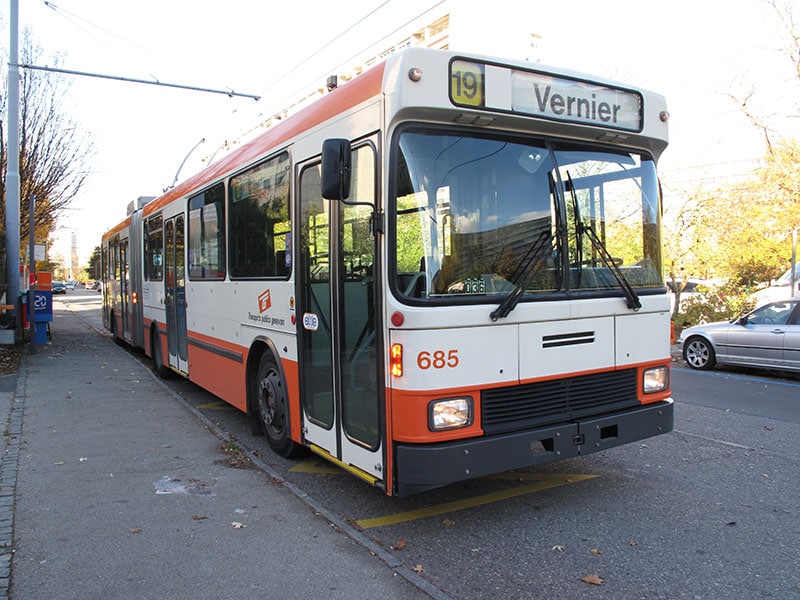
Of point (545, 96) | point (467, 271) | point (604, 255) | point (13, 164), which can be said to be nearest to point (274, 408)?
point (467, 271)

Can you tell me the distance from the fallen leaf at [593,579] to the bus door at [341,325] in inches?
53.9

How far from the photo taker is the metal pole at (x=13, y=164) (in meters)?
14.1

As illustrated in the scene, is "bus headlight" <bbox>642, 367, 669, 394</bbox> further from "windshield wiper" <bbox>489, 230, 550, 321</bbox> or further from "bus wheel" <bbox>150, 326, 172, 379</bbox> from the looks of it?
"bus wheel" <bbox>150, 326, 172, 379</bbox>

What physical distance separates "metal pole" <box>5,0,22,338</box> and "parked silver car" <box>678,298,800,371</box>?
48.9 ft

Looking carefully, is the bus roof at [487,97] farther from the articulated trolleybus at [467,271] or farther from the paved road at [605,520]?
the paved road at [605,520]

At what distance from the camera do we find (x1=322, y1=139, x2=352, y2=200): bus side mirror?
13.3 ft

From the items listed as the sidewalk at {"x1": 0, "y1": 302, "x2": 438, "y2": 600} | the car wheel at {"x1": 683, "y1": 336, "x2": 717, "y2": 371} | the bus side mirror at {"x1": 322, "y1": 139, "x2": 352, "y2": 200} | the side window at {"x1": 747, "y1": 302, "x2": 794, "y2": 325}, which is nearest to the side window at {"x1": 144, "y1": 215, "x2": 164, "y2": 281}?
the sidewalk at {"x1": 0, "y1": 302, "x2": 438, "y2": 600}

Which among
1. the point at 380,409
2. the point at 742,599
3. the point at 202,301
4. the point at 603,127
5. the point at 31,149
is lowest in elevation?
the point at 742,599

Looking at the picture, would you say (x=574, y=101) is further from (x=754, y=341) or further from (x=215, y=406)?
(x=754, y=341)

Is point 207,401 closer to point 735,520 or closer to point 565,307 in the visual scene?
point 565,307

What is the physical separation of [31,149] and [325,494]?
61.0 feet

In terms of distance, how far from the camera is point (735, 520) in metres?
4.48

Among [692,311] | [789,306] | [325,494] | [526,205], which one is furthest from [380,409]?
[692,311]

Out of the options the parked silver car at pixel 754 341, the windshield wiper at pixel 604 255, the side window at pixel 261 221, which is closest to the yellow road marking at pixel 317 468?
the side window at pixel 261 221
